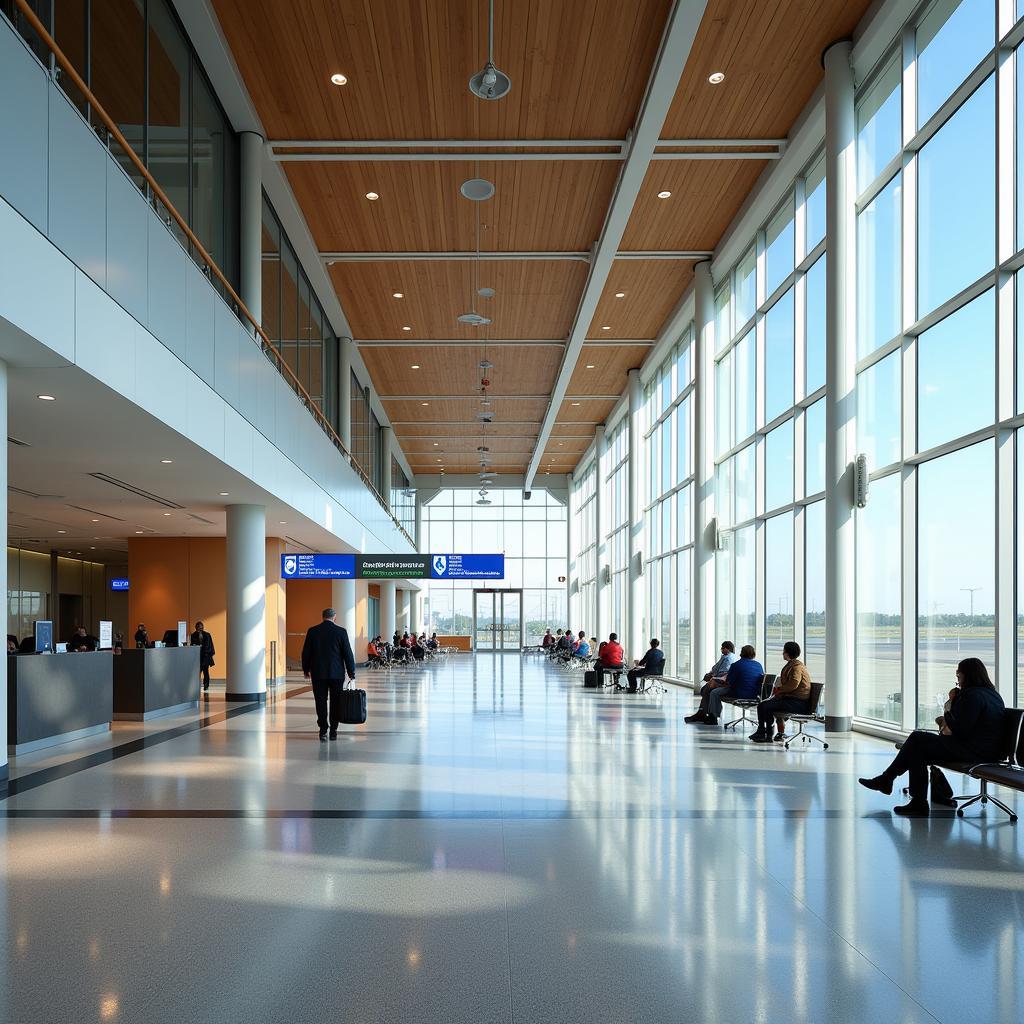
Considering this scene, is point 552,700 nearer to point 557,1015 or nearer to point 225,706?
point 225,706

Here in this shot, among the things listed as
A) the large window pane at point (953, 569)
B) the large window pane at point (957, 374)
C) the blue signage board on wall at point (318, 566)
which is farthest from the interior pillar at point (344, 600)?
the large window pane at point (957, 374)

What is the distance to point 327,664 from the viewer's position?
38.9 ft

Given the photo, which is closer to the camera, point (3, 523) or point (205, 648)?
point (3, 523)

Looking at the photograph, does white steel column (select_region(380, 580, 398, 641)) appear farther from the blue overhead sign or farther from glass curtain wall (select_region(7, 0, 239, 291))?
glass curtain wall (select_region(7, 0, 239, 291))

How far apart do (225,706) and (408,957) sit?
42.8ft

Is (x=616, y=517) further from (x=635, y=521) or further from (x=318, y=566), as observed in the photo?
(x=318, y=566)

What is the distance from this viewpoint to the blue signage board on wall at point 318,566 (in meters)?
22.3

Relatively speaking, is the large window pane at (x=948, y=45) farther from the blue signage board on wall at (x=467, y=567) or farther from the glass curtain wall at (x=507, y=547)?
the glass curtain wall at (x=507, y=547)

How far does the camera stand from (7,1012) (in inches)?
137

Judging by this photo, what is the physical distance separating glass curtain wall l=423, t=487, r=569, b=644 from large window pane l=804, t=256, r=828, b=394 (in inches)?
1299

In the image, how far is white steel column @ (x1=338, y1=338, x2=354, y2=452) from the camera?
24250 millimetres

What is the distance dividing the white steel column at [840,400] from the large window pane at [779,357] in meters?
3.18

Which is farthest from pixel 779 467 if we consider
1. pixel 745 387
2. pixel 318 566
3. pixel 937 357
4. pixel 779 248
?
pixel 318 566

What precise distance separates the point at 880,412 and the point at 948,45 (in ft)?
13.4
